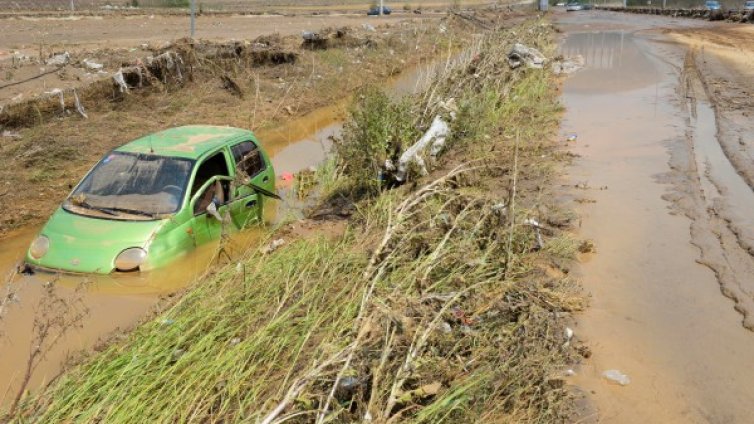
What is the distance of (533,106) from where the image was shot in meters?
15.1

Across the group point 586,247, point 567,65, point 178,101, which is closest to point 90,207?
point 586,247

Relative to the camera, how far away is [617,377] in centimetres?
518

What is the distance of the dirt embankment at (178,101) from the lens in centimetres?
1066

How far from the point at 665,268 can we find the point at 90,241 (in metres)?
6.51

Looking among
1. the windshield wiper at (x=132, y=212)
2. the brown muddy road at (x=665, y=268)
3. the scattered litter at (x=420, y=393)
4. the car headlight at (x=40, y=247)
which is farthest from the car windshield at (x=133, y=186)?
the brown muddy road at (x=665, y=268)

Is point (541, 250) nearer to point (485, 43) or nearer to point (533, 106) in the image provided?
point (533, 106)

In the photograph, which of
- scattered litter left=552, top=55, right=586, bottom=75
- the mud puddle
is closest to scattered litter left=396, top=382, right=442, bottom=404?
the mud puddle

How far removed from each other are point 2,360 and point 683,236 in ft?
26.0

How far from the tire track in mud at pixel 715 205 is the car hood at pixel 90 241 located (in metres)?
6.31

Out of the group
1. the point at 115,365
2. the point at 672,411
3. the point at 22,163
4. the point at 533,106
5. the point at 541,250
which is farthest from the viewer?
Answer: the point at 533,106

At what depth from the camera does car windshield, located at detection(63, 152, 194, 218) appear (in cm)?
719

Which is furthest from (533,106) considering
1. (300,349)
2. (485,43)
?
(300,349)

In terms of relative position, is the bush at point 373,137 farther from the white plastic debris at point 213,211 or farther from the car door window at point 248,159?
the white plastic debris at point 213,211

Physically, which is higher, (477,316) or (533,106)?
(533,106)
